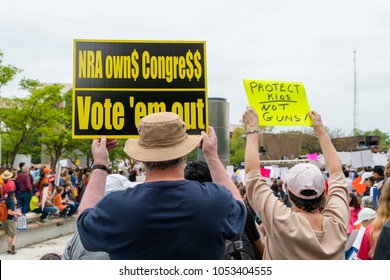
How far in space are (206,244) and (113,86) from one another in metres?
2.12

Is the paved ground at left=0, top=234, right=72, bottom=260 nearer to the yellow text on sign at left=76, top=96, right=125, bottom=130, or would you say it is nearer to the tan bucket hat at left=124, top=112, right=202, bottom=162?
the yellow text on sign at left=76, top=96, right=125, bottom=130

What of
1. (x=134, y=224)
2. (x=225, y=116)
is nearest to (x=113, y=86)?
(x=134, y=224)

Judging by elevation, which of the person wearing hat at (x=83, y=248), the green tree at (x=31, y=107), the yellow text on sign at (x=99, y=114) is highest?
the green tree at (x=31, y=107)

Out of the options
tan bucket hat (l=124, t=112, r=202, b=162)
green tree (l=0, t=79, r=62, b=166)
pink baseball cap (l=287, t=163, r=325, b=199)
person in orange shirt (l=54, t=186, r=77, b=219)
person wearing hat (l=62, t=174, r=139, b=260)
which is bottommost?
person in orange shirt (l=54, t=186, r=77, b=219)

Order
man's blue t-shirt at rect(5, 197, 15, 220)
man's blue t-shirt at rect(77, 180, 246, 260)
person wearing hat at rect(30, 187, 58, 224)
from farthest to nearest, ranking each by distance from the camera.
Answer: person wearing hat at rect(30, 187, 58, 224) → man's blue t-shirt at rect(5, 197, 15, 220) → man's blue t-shirt at rect(77, 180, 246, 260)

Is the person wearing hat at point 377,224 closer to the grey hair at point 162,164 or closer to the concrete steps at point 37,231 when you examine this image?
the grey hair at point 162,164

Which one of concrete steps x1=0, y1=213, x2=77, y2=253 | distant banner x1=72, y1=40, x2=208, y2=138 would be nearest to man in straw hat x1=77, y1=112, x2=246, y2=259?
distant banner x1=72, y1=40, x2=208, y2=138

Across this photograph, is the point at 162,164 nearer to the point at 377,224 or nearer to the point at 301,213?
the point at 301,213

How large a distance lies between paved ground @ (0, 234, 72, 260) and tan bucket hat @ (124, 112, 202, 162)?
9.02m

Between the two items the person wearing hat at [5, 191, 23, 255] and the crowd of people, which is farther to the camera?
the person wearing hat at [5, 191, 23, 255]

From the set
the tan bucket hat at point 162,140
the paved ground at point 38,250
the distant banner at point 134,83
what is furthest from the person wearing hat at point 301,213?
the paved ground at point 38,250

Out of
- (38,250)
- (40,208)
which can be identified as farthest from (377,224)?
(40,208)

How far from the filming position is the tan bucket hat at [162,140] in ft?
7.87

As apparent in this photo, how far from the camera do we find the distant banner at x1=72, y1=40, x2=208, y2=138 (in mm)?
4012
